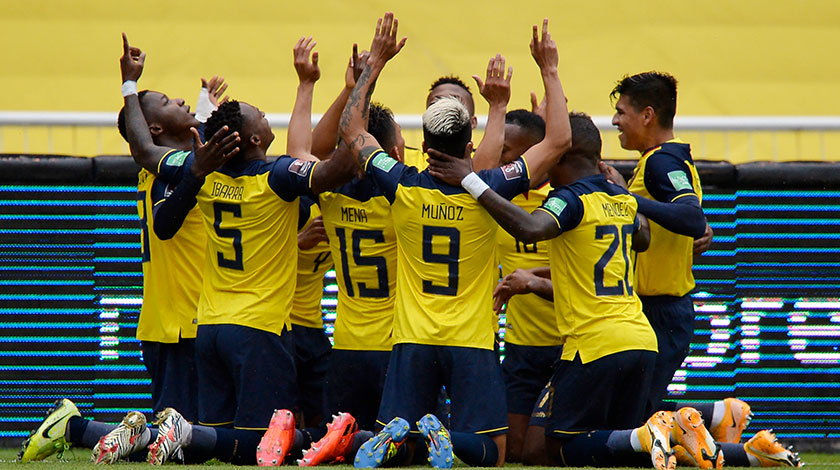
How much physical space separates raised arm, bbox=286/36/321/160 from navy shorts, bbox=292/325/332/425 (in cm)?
102

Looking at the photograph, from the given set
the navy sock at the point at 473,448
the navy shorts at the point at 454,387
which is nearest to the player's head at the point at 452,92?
the navy shorts at the point at 454,387

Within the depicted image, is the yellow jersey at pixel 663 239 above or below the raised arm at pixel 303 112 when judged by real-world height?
below

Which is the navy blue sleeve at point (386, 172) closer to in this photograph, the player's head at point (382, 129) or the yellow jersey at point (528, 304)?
the player's head at point (382, 129)

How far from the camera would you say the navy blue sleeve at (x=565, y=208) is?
4832 mm

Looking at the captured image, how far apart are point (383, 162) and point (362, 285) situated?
2.49ft

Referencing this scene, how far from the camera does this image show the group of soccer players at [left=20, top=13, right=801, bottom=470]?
4.75m

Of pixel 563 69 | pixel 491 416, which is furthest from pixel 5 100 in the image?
pixel 491 416

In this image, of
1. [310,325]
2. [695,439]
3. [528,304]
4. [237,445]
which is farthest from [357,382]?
[695,439]

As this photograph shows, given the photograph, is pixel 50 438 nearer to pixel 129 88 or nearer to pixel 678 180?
pixel 129 88

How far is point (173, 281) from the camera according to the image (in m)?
5.71

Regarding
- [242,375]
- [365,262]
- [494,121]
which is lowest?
[242,375]

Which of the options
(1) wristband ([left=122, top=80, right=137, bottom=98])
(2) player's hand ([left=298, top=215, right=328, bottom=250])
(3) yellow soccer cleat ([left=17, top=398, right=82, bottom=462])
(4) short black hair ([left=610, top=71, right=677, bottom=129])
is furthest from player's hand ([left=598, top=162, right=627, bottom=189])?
(3) yellow soccer cleat ([left=17, top=398, right=82, bottom=462])

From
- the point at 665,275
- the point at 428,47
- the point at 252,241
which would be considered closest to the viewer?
the point at 252,241

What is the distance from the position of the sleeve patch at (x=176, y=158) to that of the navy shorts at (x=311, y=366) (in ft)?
3.69
